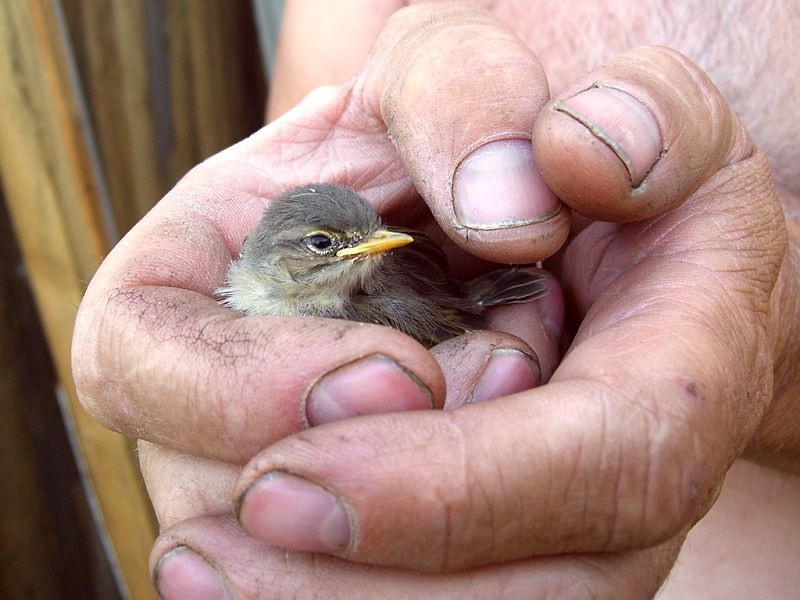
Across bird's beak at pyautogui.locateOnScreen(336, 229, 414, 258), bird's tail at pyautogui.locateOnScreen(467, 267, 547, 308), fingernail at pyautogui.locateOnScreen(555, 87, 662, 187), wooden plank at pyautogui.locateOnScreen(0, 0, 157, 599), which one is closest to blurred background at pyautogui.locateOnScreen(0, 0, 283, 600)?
wooden plank at pyautogui.locateOnScreen(0, 0, 157, 599)

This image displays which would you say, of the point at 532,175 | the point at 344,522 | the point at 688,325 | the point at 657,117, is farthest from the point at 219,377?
the point at 657,117

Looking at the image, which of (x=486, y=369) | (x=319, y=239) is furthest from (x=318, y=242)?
(x=486, y=369)

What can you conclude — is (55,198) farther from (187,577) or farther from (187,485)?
(187,577)

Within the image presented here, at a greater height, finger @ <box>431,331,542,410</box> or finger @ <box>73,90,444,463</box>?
finger @ <box>73,90,444,463</box>

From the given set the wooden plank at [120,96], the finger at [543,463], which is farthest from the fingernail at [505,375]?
the wooden plank at [120,96]

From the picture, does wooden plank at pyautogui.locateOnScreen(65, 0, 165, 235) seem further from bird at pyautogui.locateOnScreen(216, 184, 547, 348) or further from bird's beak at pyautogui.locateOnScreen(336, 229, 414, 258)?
bird's beak at pyautogui.locateOnScreen(336, 229, 414, 258)

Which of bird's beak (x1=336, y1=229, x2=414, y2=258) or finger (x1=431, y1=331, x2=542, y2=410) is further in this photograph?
bird's beak (x1=336, y1=229, x2=414, y2=258)

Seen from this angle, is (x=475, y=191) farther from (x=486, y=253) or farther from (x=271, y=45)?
(x=271, y=45)
